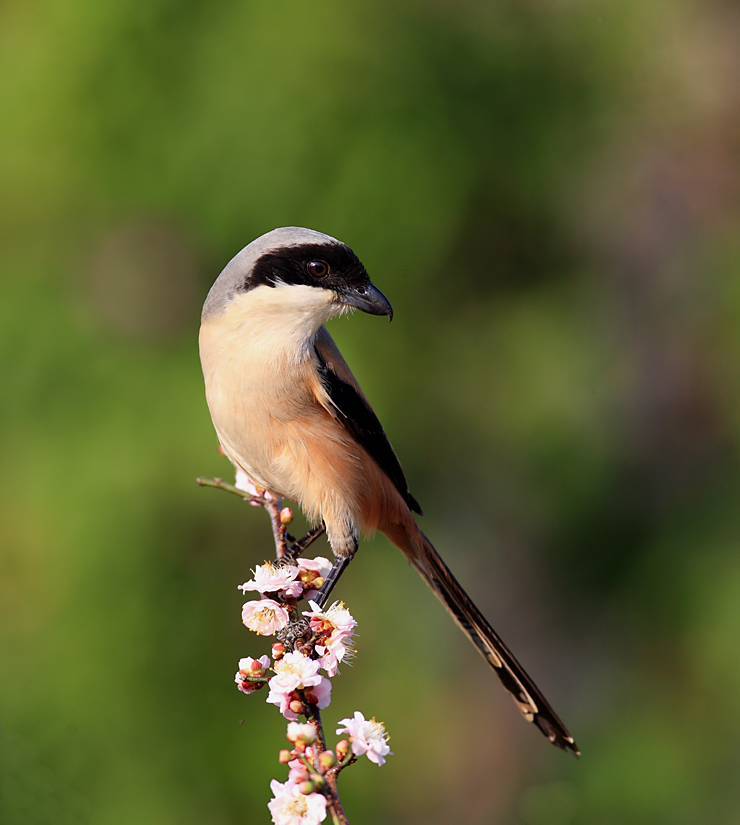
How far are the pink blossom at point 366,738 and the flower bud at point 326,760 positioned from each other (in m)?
0.07

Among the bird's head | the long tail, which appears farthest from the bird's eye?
the long tail

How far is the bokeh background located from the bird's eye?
2.70 m

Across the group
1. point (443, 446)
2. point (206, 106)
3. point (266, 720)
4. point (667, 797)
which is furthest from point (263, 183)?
point (667, 797)

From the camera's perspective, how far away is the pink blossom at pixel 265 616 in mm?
1998

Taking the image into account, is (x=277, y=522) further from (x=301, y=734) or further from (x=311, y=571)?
(x=301, y=734)

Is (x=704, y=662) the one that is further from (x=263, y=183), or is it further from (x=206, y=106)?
(x=206, y=106)

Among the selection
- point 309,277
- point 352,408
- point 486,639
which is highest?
point 309,277

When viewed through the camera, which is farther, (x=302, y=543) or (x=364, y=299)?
(x=302, y=543)

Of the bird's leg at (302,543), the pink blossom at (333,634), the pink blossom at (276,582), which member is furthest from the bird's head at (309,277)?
the pink blossom at (333,634)

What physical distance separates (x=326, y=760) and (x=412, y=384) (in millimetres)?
4643

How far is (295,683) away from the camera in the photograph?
1.78 metres

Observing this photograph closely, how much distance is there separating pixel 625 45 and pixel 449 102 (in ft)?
5.21

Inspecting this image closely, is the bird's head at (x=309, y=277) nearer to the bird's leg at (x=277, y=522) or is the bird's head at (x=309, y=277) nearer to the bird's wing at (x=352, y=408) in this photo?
the bird's wing at (x=352, y=408)

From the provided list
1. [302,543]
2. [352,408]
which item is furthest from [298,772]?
[352,408]
